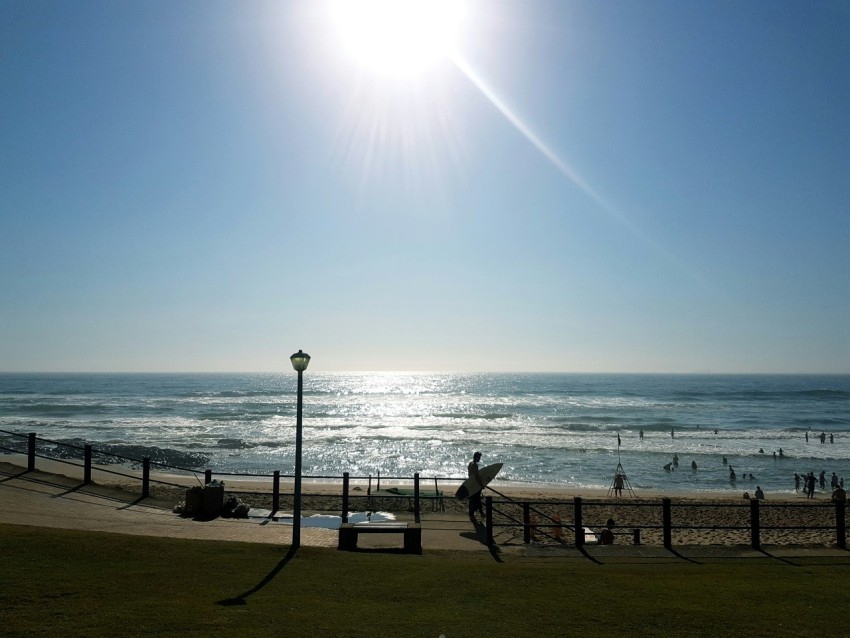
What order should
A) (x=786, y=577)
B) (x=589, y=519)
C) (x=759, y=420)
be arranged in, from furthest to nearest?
(x=759, y=420), (x=589, y=519), (x=786, y=577)

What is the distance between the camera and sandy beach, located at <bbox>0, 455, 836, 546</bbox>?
1653cm

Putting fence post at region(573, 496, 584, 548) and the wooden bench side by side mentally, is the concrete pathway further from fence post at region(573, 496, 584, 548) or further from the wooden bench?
fence post at region(573, 496, 584, 548)

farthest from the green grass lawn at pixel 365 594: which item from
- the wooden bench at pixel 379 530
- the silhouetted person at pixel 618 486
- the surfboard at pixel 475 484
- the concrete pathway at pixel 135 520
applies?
the silhouetted person at pixel 618 486

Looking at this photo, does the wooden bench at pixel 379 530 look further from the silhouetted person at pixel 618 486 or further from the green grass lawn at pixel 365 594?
the silhouetted person at pixel 618 486

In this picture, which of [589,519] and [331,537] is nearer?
[331,537]

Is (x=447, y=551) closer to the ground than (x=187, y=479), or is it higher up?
higher up

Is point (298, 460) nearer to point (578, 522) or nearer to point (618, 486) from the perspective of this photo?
point (578, 522)

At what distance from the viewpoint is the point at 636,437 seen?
2308 inches

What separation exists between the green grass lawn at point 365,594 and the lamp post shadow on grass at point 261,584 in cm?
3

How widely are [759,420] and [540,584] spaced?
7608 centimetres

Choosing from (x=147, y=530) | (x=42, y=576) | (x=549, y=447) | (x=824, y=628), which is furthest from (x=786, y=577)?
(x=549, y=447)

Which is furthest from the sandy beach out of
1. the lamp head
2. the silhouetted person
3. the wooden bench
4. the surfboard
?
the lamp head

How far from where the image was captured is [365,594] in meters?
8.08

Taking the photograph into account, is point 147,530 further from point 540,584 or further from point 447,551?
point 540,584
